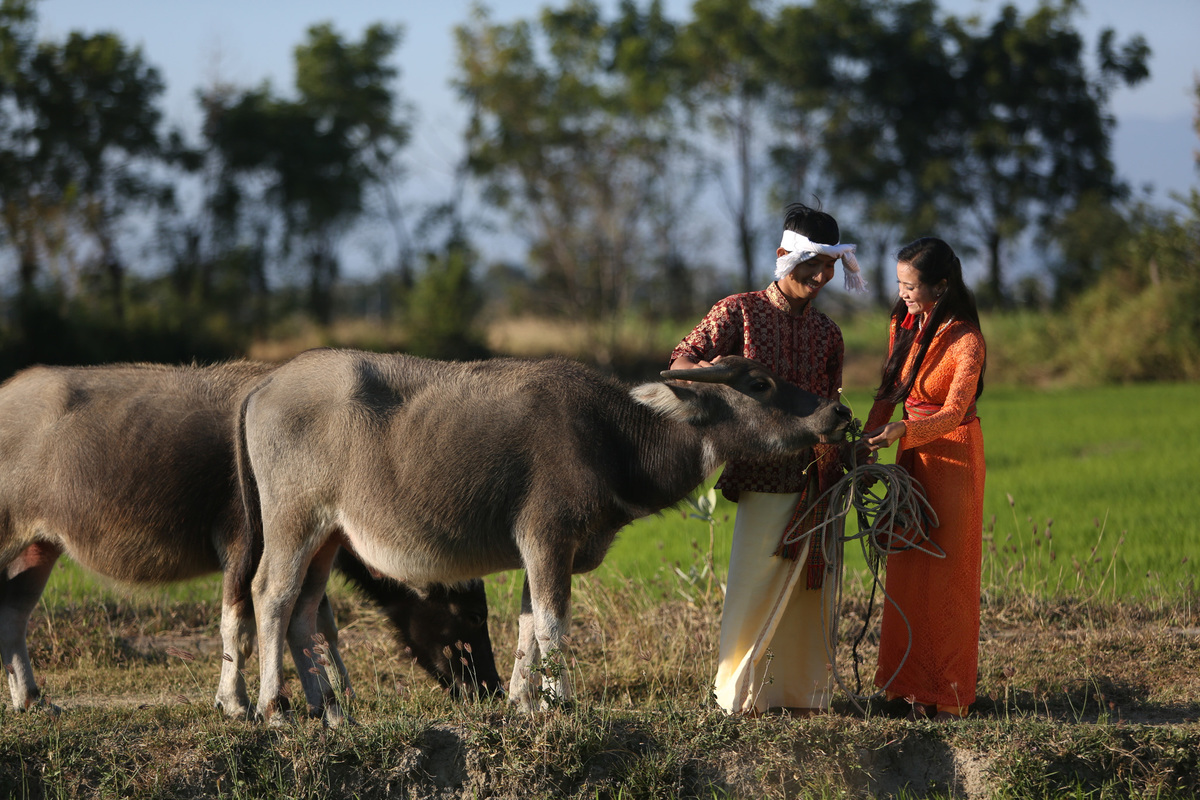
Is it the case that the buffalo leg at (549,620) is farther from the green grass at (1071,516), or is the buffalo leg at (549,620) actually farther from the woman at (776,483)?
the woman at (776,483)

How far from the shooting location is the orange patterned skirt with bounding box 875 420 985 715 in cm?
442

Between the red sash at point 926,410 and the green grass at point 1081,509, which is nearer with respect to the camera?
the red sash at point 926,410

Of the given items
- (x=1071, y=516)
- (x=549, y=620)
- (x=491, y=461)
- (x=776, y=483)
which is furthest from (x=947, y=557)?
(x=1071, y=516)

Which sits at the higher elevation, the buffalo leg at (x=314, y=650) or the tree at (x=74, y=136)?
the tree at (x=74, y=136)

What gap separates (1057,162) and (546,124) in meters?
14.4

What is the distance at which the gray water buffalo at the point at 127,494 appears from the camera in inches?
183

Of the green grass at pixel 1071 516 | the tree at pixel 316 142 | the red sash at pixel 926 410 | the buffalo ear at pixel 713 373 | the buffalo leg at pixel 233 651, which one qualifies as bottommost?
the green grass at pixel 1071 516

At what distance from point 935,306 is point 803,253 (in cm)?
A: 61

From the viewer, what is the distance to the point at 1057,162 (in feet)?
102

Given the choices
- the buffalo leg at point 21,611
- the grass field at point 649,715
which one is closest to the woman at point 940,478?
the grass field at point 649,715

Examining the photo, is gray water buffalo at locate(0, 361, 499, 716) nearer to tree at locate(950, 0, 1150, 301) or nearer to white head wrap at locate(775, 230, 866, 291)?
white head wrap at locate(775, 230, 866, 291)

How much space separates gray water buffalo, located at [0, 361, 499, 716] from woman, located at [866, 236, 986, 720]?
6.00ft

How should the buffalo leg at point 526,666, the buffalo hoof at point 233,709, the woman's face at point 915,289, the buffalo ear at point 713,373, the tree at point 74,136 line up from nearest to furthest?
the buffalo ear at point 713,373 < the buffalo leg at point 526,666 < the woman's face at point 915,289 < the buffalo hoof at point 233,709 < the tree at point 74,136

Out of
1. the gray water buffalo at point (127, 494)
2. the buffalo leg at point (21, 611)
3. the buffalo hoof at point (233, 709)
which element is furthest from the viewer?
the buffalo leg at point (21, 611)
